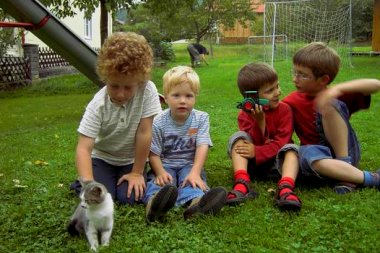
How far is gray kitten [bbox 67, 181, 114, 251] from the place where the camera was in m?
2.45

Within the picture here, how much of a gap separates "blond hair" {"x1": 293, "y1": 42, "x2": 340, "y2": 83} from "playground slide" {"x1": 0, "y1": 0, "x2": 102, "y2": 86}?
5.01 m

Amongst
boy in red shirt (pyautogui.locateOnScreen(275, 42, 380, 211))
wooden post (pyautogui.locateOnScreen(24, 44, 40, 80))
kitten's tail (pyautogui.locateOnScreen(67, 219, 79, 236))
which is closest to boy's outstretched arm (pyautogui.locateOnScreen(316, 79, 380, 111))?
boy in red shirt (pyautogui.locateOnScreen(275, 42, 380, 211))

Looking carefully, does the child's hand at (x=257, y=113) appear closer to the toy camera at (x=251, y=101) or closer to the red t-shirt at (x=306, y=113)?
the toy camera at (x=251, y=101)

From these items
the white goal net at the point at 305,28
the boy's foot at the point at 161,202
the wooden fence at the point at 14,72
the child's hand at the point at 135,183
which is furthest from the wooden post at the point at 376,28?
the boy's foot at the point at 161,202

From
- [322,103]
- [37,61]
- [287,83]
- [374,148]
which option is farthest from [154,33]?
[322,103]

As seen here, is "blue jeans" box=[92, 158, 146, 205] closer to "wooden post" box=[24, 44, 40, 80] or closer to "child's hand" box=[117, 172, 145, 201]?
"child's hand" box=[117, 172, 145, 201]

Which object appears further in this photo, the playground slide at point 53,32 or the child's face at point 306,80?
the playground slide at point 53,32

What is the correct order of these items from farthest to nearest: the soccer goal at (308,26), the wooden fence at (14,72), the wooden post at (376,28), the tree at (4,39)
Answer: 1. the wooden post at (376,28)
2. the soccer goal at (308,26)
3. the tree at (4,39)
4. the wooden fence at (14,72)

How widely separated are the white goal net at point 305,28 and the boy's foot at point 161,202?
1636 centimetres

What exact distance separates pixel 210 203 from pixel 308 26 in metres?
19.1

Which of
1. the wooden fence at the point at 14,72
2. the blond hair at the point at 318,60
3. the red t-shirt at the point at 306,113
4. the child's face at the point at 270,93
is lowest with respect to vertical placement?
the wooden fence at the point at 14,72

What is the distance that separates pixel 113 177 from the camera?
3512 millimetres

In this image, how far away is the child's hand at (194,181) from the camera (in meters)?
3.31

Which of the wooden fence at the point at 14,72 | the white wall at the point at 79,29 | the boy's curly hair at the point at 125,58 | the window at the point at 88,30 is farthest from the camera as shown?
the window at the point at 88,30
